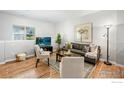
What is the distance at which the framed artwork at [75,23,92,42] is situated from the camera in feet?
3.15

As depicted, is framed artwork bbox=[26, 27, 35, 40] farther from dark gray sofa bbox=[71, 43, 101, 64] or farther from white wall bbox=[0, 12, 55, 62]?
dark gray sofa bbox=[71, 43, 101, 64]

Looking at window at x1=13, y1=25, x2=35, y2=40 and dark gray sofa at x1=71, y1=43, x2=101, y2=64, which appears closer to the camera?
window at x1=13, y1=25, x2=35, y2=40

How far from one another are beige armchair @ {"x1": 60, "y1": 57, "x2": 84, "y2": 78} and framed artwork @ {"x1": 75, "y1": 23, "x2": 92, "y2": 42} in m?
0.22

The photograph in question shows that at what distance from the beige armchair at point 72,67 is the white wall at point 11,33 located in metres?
0.25

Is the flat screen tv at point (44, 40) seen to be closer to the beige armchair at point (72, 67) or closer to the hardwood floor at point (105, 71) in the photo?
the beige armchair at point (72, 67)

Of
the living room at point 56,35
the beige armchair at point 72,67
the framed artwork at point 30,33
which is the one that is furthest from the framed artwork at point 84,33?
the framed artwork at point 30,33

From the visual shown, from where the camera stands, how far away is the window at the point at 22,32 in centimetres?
88

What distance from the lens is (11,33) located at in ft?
2.92

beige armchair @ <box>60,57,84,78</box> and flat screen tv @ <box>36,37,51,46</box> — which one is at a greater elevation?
flat screen tv @ <box>36,37,51,46</box>

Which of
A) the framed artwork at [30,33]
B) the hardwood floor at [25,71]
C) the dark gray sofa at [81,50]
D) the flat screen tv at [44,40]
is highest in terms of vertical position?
the framed artwork at [30,33]

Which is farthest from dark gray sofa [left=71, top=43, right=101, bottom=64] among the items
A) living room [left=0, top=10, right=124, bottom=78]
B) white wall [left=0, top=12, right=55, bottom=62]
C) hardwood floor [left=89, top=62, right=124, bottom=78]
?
white wall [left=0, top=12, right=55, bottom=62]

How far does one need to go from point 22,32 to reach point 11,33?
11 centimetres
